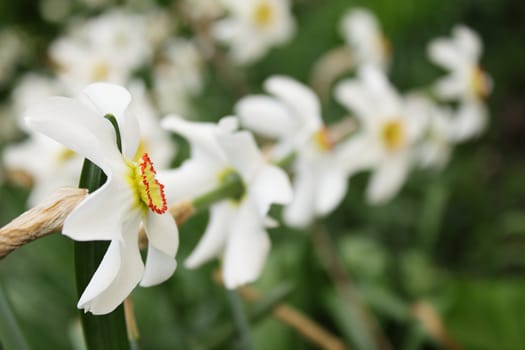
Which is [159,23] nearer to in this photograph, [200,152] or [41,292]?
[41,292]

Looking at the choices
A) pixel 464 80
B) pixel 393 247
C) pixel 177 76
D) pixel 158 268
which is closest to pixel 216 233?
pixel 158 268

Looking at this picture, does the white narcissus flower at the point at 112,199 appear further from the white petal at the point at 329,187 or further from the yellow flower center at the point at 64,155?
the yellow flower center at the point at 64,155

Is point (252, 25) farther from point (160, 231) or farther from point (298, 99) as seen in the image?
point (160, 231)

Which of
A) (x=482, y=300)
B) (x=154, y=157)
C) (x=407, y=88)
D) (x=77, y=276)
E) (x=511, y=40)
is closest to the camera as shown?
(x=77, y=276)

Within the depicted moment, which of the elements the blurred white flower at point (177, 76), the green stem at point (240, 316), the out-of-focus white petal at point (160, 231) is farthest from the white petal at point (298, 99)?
the blurred white flower at point (177, 76)

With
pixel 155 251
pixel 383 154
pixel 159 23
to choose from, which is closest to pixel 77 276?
pixel 155 251

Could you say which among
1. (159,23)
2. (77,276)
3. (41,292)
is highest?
(159,23)
